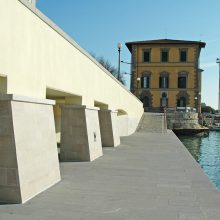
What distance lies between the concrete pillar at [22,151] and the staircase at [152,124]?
1101 inches

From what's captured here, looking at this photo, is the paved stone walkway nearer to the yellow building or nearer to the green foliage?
the yellow building

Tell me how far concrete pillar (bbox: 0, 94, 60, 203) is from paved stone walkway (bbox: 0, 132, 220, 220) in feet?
0.98

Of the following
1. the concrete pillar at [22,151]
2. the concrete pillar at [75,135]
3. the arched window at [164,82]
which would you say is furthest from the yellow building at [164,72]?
the concrete pillar at [22,151]

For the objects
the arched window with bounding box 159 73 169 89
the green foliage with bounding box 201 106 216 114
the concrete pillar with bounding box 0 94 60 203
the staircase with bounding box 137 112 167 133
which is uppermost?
the arched window with bounding box 159 73 169 89

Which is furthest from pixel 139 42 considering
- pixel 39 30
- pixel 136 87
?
pixel 39 30

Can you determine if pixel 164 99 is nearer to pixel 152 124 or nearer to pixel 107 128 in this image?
pixel 152 124

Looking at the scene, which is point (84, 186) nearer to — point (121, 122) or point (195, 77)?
point (121, 122)

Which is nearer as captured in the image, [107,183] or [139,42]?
[107,183]

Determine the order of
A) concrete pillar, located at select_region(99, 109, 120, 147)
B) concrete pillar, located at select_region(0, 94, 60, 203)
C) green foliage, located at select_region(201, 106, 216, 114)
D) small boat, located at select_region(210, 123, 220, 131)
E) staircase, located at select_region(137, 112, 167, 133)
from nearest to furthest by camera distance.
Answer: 1. concrete pillar, located at select_region(0, 94, 60, 203)
2. concrete pillar, located at select_region(99, 109, 120, 147)
3. staircase, located at select_region(137, 112, 167, 133)
4. small boat, located at select_region(210, 123, 220, 131)
5. green foliage, located at select_region(201, 106, 216, 114)

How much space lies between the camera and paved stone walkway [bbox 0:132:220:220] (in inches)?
250

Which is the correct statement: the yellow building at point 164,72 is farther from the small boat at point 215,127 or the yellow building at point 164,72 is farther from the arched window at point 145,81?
the small boat at point 215,127

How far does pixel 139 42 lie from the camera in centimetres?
6488

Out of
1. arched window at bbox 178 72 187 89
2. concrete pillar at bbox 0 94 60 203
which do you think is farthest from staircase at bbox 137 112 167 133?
concrete pillar at bbox 0 94 60 203

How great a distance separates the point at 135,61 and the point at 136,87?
4521mm
